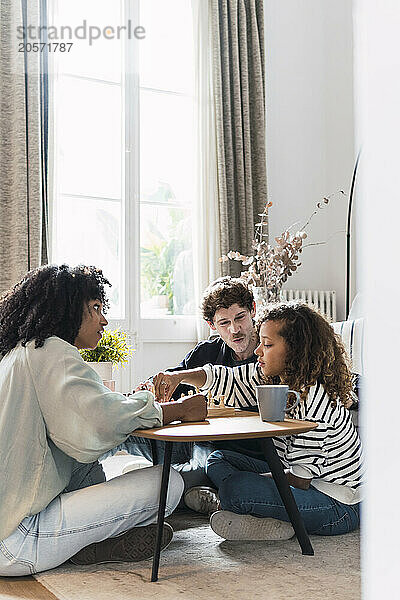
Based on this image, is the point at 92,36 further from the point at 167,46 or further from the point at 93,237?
the point at 93,237

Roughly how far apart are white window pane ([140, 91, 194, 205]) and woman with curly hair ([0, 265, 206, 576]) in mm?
2751

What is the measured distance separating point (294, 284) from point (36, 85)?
2227mm

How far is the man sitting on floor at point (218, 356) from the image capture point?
247 centimetres

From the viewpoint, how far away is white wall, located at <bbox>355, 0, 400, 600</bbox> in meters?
0.26

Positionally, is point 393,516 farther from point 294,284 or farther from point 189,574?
point 294,284

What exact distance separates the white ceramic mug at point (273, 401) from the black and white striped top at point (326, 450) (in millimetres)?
144

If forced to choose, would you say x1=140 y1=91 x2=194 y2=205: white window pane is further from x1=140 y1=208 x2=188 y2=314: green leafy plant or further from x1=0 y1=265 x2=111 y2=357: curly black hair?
x1=0 y1=265 x2=111 y2=357: curly black hair

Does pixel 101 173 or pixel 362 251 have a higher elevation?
pixel 101 173

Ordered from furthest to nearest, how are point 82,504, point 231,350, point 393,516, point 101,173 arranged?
point 101,173 < point 231,350 < point 82,504 < point 393,516

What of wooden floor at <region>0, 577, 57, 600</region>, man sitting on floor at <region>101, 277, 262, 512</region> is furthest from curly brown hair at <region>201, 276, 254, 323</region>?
wooden floor at <region>0, 577, 57, 600</region>

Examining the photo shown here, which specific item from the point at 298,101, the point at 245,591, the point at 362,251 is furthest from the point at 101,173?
the point at 362,251

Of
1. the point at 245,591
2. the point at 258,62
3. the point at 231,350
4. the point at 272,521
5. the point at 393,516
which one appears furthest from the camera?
the point at 258,62

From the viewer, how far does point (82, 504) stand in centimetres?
180

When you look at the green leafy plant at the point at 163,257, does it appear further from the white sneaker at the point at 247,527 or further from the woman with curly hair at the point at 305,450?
the white sneaker at the point at 247,527
